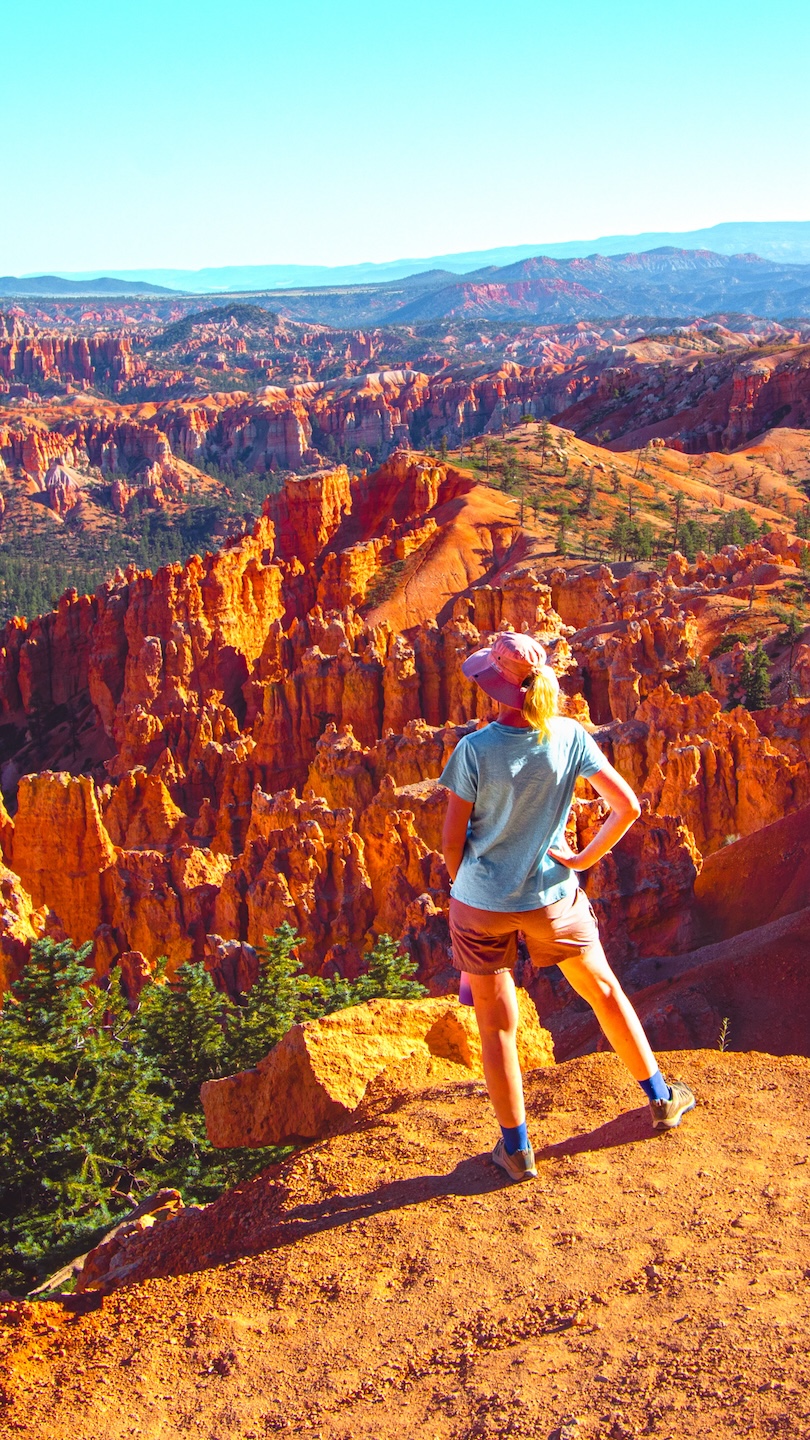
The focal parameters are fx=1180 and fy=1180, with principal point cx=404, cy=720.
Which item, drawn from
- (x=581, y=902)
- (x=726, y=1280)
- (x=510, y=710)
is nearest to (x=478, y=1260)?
(x=726, y=1280)

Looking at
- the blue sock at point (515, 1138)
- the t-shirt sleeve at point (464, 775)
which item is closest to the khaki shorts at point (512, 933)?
the t-shirt sleeve at point (464, 775)

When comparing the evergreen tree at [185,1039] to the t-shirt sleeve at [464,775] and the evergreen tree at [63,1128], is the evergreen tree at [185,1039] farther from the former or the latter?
the t-shirt sleeve at [464,775]

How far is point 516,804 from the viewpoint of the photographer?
6.11m

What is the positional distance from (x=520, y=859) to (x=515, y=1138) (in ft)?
5.31

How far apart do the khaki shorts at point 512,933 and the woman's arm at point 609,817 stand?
217 millimetres

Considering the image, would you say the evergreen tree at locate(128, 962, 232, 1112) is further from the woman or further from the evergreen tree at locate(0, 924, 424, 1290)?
the woman

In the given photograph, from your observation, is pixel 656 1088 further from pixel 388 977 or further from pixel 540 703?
pixel 388 977

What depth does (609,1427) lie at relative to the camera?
4570mm

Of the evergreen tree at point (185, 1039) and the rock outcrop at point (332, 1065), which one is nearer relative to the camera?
the rock outcrop at point (332, 1065)

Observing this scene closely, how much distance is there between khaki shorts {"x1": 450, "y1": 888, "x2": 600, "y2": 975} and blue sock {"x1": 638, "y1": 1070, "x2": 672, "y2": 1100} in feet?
2.92

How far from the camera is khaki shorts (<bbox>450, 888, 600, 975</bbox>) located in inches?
248

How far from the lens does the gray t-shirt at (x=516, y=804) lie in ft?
19.9

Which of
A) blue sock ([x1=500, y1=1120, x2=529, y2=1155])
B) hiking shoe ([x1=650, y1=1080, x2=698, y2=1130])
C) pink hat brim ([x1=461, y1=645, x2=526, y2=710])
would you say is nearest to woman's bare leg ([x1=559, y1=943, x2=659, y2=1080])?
hiking shoe ([x1=650, y1=1080, x2=698, y2=1130])

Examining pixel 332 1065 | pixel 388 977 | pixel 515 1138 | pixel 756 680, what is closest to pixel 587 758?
pixel 515 1138
